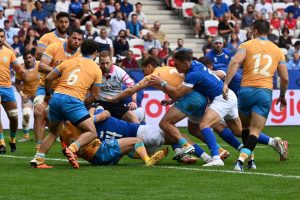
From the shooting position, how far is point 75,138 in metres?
15.0

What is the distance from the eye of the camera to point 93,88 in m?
14.5

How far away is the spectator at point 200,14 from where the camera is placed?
32656mm

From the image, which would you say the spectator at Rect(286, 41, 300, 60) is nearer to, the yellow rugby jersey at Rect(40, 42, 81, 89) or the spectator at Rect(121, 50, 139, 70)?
the spectator at Rect(121, 50, 139, 70)

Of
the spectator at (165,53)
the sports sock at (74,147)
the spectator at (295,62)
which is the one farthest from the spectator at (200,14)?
the sports sock at (74,147)

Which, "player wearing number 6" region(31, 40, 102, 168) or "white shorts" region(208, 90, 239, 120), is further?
"white shorts" region(208, 90, 239, 120)

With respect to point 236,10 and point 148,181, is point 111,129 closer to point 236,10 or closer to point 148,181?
point 148,181

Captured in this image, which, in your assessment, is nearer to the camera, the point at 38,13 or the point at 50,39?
the point at 50,39

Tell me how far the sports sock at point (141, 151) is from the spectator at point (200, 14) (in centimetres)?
1817

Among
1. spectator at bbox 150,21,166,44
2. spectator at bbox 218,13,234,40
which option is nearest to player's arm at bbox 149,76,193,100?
spectator at bbox 150,21,166,44

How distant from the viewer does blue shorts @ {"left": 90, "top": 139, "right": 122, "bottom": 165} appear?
47.7 ft

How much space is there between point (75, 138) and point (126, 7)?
1696cm

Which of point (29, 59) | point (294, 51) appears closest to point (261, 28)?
point (29, 59)

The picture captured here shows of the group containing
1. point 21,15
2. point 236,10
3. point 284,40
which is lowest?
point 284,40

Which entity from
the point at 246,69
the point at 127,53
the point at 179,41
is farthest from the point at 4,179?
the point at 179,41
